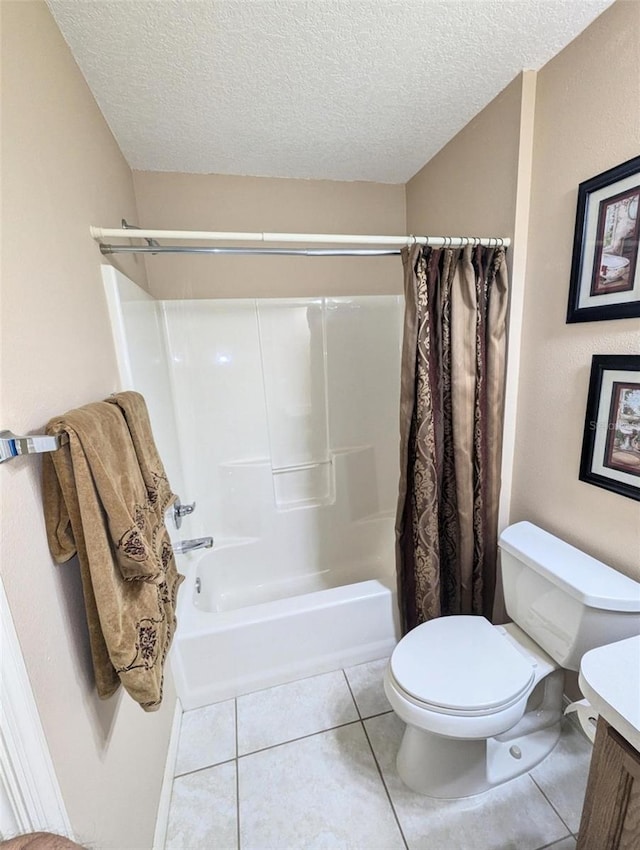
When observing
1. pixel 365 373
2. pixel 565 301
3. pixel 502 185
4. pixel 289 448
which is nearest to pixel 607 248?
pixel 565 301

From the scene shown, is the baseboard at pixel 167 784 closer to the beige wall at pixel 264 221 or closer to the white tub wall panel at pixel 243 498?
the white tub wall panel at pixel 243 498

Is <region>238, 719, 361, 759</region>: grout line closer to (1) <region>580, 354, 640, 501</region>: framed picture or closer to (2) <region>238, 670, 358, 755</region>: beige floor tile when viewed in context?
(2) <region>238, 670, 358, 755</region>: beige floor tile

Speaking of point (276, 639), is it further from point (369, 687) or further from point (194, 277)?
point (194, 277)

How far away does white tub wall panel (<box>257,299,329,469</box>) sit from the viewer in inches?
78.4

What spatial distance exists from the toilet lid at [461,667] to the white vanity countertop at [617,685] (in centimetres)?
37

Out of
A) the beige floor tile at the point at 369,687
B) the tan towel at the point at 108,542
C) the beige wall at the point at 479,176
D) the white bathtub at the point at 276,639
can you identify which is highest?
the beige wall at the point at 479,176

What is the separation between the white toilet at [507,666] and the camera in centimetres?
103

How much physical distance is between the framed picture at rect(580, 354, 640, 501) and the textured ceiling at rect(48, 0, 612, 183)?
100cm

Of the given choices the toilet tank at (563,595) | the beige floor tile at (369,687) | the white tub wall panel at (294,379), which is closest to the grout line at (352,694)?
the beige floor tile at (369,687)

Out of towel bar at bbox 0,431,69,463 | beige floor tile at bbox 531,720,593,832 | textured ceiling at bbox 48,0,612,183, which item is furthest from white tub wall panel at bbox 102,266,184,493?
beige floor tile at bbox 531,720,593,832

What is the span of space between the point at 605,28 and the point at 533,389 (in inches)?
41.2

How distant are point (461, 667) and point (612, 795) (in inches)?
16.2

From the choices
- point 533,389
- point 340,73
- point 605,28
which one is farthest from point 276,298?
point 605,28

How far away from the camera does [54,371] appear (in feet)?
2.56
